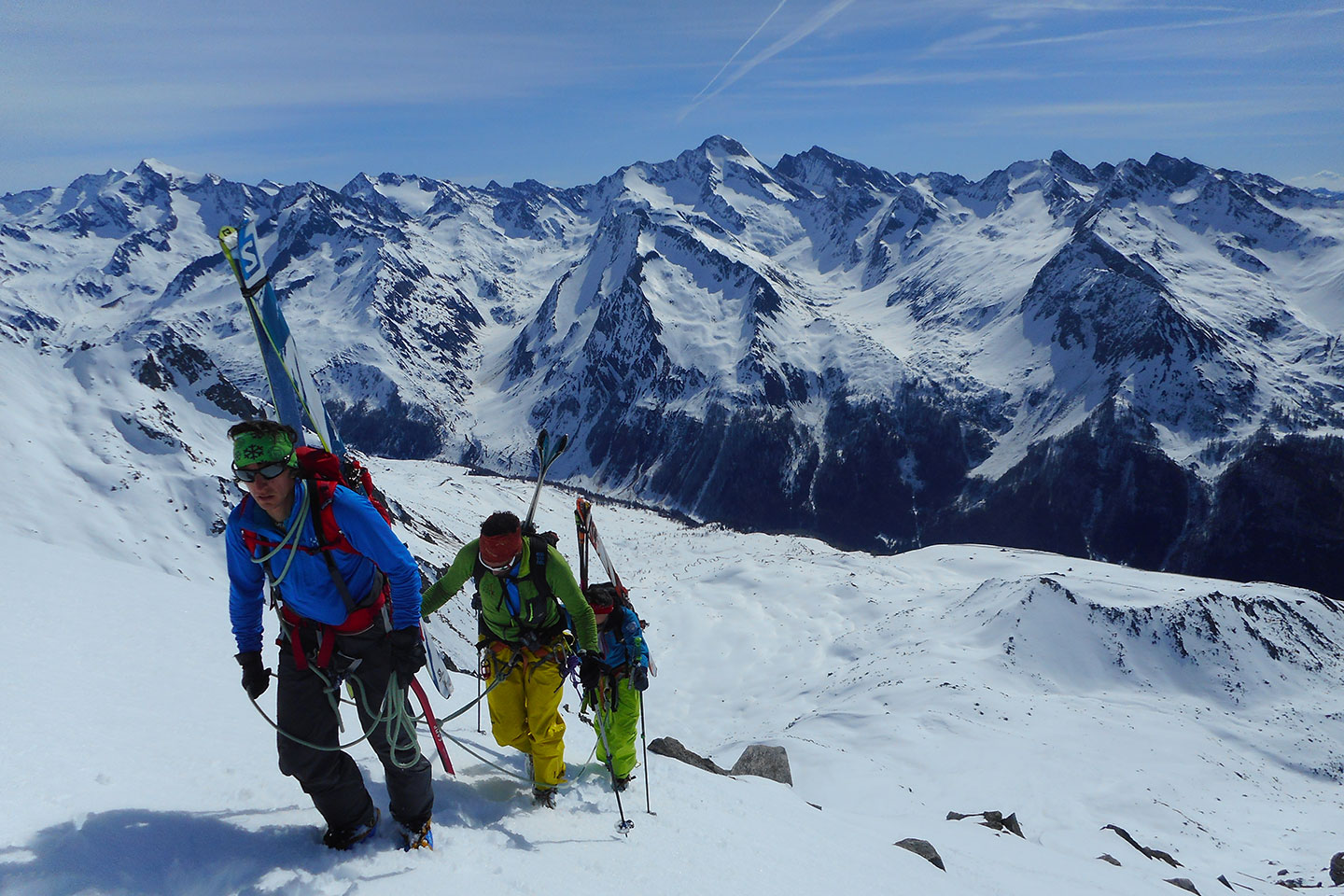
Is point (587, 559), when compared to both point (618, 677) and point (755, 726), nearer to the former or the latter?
point (618, 677)

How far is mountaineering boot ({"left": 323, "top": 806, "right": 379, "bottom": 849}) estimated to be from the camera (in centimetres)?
670

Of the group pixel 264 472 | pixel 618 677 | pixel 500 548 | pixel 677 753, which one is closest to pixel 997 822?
pixel 677 753

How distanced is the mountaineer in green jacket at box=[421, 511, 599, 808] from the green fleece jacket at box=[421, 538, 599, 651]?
0.04ft

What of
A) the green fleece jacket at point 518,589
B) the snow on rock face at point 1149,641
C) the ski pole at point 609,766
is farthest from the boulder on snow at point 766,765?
the snow on rock face at point 1149,641

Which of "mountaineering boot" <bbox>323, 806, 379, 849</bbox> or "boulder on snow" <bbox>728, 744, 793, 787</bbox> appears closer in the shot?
"mountaineering boot" <bbox>323, 806, 379, 849</bbox>

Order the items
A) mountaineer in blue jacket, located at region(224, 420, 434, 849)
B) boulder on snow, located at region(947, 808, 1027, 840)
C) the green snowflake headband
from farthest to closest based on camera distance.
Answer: boulder on snow, located at region(947, 808, 1027, 840) < mountaineer in blue jacket, located at region(224, 420, 434, 849) < the green snowflake headband

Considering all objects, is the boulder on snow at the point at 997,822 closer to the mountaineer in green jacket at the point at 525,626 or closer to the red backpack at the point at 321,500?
the mountaineer in green jacket at the point at 525,626

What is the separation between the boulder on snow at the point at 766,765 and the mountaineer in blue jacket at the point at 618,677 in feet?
34.0

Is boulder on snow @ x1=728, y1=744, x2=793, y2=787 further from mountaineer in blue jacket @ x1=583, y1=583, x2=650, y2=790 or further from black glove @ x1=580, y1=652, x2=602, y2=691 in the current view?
black glove @ x1=580, y1=652, x2=602, y2=691

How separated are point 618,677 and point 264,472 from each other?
642 centimetres

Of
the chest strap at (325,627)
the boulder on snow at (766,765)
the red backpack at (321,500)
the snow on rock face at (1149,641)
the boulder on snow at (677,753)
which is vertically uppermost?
the red backpack at (321,500)

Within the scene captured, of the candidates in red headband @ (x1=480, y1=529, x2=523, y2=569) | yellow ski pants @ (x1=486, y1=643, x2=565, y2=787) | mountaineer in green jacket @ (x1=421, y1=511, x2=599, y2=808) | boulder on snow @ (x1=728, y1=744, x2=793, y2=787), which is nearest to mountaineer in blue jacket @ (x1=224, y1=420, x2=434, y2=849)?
red headband @ (x1=480, y1=529, x2=523, y2=569)

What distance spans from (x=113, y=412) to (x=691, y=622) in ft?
174

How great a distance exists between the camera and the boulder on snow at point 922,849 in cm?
1418
